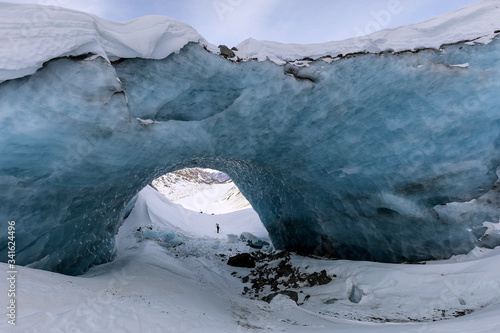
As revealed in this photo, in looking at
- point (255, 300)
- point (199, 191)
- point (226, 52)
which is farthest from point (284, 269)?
point (199, 191)

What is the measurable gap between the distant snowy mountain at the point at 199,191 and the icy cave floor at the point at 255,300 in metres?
16.8

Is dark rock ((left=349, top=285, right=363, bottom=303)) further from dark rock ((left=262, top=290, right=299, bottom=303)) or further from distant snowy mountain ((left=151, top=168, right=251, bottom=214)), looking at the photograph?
distant snowy mountain ((left=151, top=168, right=251, bottom=214))

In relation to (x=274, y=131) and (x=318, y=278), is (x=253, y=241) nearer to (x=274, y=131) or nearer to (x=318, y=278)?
(x=318, y=278)

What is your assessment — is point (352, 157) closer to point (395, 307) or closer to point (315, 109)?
point (315, 109)

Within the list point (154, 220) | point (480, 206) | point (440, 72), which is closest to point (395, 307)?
point (480, 206)

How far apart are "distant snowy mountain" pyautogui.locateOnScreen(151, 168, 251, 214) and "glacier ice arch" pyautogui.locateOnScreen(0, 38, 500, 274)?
16.7 meters

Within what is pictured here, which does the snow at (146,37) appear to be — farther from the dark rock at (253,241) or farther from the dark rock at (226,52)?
the dark rock at (253,241)

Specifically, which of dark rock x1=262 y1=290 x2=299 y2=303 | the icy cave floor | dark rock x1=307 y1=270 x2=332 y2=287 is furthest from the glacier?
dark rock x1=262 y1=290 x2=299 y2=303

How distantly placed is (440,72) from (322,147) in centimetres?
226

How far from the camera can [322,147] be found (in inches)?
238

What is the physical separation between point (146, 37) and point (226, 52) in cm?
113

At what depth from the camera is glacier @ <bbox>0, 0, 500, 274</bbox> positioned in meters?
3.65

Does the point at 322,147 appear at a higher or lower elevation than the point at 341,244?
higher

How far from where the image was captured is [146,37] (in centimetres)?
395
